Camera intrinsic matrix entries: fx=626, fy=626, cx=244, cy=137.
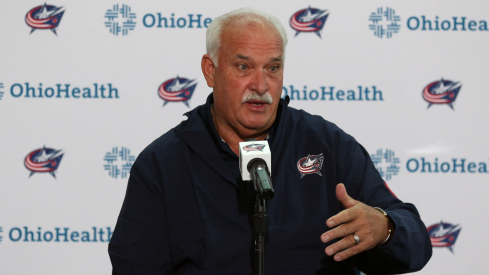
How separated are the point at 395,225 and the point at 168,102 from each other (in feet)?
6.01

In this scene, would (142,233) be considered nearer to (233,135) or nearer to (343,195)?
(233,135)

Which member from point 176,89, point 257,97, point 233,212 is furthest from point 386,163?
point 233,212

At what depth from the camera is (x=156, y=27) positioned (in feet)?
11.3

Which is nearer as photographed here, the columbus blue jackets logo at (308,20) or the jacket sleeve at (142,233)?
the jacket sleeve at (142,233)

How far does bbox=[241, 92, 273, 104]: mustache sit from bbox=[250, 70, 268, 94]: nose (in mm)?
15

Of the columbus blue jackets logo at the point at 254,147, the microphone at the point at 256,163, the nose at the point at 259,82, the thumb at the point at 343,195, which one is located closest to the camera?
the microphone at the point at 256,163

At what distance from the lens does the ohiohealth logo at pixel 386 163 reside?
3457 millimetres

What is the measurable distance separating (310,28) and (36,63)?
1.52 m

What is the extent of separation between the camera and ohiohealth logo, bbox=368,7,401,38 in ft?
11.4

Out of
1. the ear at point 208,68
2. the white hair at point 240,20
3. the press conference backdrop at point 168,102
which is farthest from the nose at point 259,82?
the press conference backdrop at point 168,102

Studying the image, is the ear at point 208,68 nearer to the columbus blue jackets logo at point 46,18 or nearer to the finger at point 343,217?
the finger at point 343,217

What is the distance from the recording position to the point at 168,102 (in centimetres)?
345

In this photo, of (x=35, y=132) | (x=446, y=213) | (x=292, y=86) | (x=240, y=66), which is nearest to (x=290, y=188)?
(x=240, y=66)

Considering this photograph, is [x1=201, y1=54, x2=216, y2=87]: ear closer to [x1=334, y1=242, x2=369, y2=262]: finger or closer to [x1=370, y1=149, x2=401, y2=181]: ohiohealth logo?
[x1=334, y1=242, x2=369, y2=262]: finger
